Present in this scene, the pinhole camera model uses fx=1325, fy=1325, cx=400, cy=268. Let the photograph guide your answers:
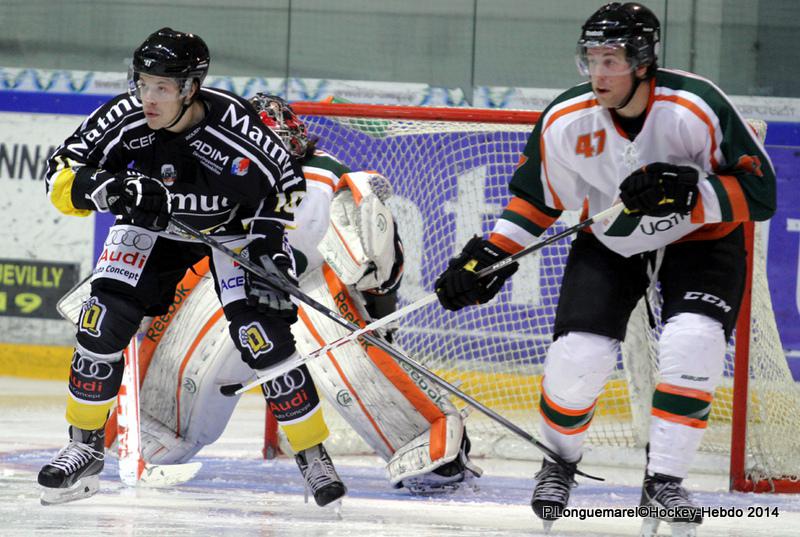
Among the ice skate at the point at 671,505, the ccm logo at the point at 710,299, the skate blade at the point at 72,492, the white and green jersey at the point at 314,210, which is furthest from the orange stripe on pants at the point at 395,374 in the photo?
the ccm logo at the point at 710,299

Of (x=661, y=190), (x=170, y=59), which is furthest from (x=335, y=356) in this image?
(x=661, y=190)

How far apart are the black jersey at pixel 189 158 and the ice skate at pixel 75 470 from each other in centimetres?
53

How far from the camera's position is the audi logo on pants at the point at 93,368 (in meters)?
3.05

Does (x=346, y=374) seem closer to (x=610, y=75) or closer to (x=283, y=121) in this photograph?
(x=283, y=121)

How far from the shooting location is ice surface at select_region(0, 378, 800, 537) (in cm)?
293

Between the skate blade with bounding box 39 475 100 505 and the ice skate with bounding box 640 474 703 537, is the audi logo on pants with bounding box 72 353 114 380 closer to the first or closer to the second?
the skate blade with bounding box 39 475 100 505

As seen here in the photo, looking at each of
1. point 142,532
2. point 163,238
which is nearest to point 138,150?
point 163,238

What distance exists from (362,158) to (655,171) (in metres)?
2.04

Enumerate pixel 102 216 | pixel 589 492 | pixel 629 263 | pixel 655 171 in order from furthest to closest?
pixel 102 216 → pixel 589 492 → pixel 629 263 → pixel 655 171

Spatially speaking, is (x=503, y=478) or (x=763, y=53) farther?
(x=763, y=53)

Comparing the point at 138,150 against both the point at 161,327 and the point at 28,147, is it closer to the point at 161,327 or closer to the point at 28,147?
the point at 161,327

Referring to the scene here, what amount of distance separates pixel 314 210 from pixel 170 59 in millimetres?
914

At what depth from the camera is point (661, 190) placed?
2.66 meters

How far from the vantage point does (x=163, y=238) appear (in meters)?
3.19
